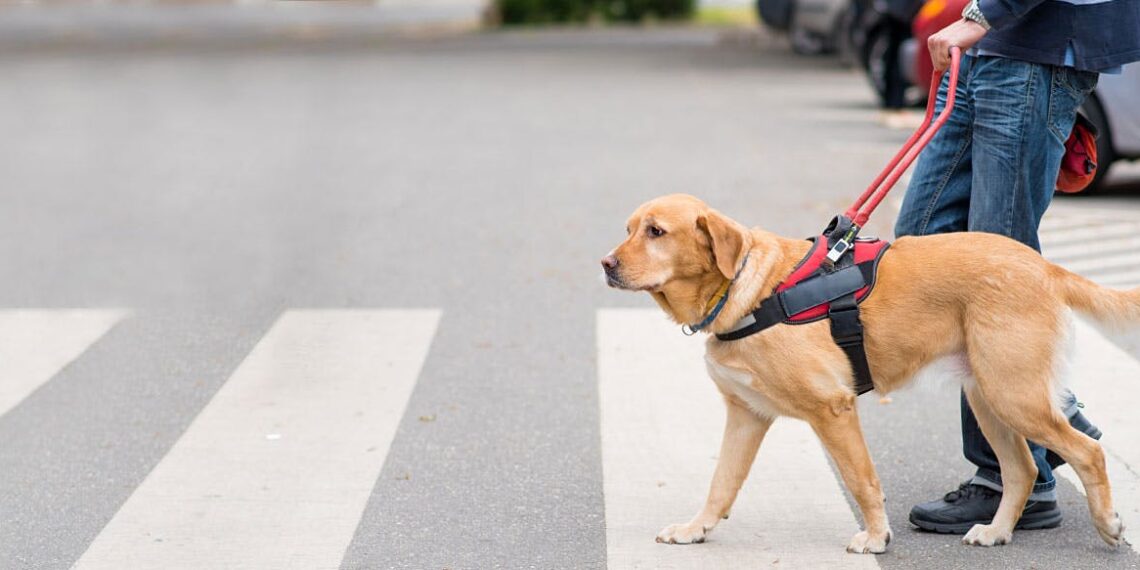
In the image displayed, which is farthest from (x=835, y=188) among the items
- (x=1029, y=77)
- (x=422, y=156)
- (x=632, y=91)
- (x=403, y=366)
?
(x=632, y=91)

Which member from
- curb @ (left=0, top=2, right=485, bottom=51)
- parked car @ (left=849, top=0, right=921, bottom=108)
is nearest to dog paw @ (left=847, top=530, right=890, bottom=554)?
parked car @ (left=849, top=0, right=921, bottom=108)

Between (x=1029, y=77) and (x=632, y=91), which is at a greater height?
(x=1029, y=77)

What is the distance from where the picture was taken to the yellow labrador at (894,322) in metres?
4.35

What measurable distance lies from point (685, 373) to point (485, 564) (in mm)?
2363

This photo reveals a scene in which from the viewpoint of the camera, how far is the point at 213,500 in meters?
5.16

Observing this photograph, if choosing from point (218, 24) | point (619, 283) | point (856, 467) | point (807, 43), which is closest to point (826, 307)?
point (856, 467)

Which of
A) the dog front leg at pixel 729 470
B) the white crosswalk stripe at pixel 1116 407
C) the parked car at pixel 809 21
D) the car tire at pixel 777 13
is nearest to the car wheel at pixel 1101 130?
the white crosswalk stripe at pixel 1116 407

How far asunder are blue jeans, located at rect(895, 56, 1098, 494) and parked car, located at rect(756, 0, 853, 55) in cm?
1699

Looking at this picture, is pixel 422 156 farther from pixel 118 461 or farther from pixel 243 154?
pixel 118 461

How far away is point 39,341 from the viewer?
24.2ft

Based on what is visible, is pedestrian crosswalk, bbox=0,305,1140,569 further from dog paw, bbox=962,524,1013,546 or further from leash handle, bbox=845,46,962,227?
leash handle, bbox=845,46,962,227

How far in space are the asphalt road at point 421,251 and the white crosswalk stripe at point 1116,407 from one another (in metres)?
0.16

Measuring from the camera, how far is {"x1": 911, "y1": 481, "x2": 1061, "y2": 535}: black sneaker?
4.84 metres

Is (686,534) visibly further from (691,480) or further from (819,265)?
(819,265)
